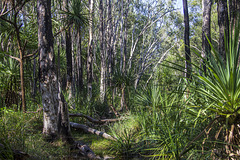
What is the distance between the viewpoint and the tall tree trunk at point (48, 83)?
496cm

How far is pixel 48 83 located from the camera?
16.3 ft

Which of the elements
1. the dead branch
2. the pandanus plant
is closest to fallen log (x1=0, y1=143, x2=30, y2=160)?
the dead branch

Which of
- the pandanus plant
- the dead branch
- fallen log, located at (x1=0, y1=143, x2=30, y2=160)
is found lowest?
the dead branch

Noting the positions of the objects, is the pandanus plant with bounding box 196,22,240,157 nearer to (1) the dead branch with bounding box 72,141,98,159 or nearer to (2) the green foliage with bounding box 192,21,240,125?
(2) the green foliage with bounding box 192,21,240,125

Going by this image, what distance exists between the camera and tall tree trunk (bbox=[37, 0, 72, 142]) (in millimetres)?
4965

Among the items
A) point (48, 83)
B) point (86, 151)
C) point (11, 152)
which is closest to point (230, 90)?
point (11, 152)

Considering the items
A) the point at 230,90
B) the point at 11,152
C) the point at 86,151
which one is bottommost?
the point at 86,151

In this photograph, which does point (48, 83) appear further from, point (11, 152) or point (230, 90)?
A: point (230, 90)

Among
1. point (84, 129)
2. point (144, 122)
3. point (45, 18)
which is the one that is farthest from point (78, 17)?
point (144, 122)

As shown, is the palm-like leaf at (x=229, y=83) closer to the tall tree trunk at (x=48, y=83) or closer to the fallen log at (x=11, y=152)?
the fallen log at (x=11, y=152)

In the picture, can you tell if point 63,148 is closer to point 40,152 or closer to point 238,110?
point 40,152

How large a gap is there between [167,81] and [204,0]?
481 cm

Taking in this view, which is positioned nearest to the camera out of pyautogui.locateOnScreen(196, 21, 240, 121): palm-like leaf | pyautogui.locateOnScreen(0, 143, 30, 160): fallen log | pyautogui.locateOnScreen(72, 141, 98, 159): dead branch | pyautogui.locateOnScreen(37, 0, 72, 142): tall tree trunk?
pyautogui.locateOnScreen(196, 21, 240, 121): palm-like leaf

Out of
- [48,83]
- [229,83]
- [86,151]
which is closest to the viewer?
[229,83]
